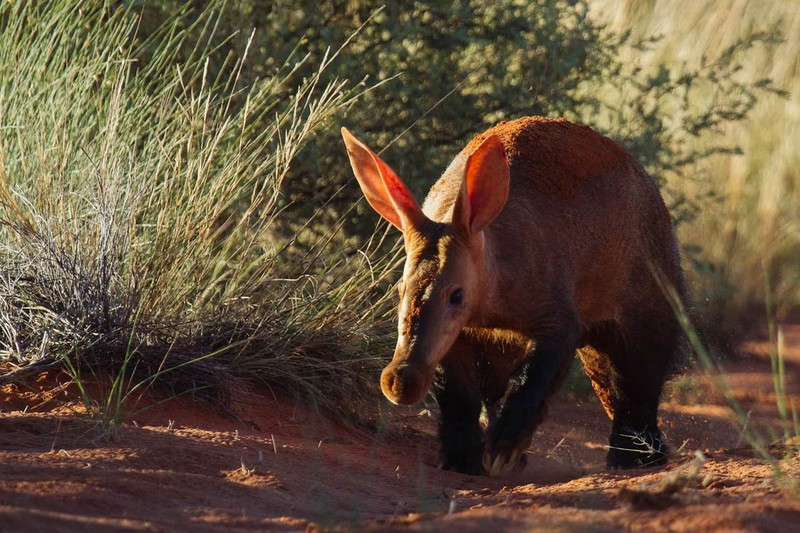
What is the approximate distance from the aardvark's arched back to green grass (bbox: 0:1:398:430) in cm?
78

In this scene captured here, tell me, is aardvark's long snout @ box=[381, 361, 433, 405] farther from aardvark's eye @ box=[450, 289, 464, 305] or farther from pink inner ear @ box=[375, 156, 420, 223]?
pink inner ear @ box=[375, 156, 420, 223]

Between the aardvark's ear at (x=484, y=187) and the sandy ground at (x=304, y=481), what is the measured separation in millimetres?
1060

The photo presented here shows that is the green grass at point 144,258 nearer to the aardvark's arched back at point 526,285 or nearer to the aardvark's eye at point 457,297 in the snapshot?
the aardvark's arched back at point 526,285

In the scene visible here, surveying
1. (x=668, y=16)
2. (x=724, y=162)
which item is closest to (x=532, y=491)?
(x=724, y=162)

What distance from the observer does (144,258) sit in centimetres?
581

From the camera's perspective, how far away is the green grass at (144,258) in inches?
213

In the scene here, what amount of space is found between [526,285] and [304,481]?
1310 mm

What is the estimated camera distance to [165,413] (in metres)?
5.30

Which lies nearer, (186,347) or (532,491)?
(532,491)

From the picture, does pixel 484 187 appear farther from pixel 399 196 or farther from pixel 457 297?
pixel 457 297

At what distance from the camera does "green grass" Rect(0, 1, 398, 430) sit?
542cm

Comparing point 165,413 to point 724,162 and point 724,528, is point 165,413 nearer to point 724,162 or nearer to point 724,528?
point 724,528

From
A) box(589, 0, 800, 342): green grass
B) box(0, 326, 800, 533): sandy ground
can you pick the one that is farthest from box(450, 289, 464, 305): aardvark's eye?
box(589, 0, 800, 342): green grass

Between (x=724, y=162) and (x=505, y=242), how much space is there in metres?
8.11
